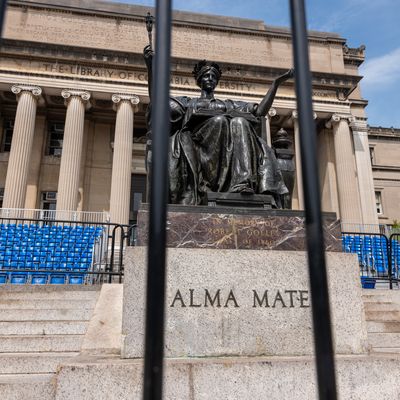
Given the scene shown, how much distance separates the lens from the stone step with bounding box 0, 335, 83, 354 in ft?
13.7

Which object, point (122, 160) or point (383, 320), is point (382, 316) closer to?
point (383, 320)

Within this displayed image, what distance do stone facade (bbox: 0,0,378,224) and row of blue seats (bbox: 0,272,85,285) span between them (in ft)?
30.2

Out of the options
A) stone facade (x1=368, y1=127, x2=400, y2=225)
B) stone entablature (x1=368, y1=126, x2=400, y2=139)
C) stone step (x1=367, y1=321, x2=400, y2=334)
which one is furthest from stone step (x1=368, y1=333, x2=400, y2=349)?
stone entablature (x1=368, y1=126, x2=400, y2=139)

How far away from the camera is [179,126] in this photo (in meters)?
5.08

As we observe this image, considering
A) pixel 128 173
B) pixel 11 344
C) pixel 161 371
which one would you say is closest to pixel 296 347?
pixel 161 371

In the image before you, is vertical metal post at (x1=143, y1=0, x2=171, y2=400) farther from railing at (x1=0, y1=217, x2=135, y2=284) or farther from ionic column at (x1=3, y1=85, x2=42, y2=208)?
ionic column at (x1=3, y1=85, x2=42, y2=208)

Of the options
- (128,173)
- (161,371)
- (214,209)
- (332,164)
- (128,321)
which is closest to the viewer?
(161,371)

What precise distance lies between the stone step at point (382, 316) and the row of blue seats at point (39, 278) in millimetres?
7432

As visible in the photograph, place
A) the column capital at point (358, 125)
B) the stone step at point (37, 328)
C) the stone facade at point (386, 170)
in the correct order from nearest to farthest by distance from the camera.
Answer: the stone step at point (37, 328) → the column capital at point (358, 125) → the stone facade at point (386, 170)

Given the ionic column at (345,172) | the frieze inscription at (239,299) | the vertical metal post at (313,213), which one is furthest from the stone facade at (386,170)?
the vertical metal post at (313,213)

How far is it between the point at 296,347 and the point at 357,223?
21091 mm

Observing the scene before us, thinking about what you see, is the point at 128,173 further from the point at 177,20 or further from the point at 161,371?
the point at 161,371

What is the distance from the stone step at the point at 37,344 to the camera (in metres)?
4.18

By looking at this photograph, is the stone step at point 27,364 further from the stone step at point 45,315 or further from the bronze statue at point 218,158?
the bronze statue at point 218,158
